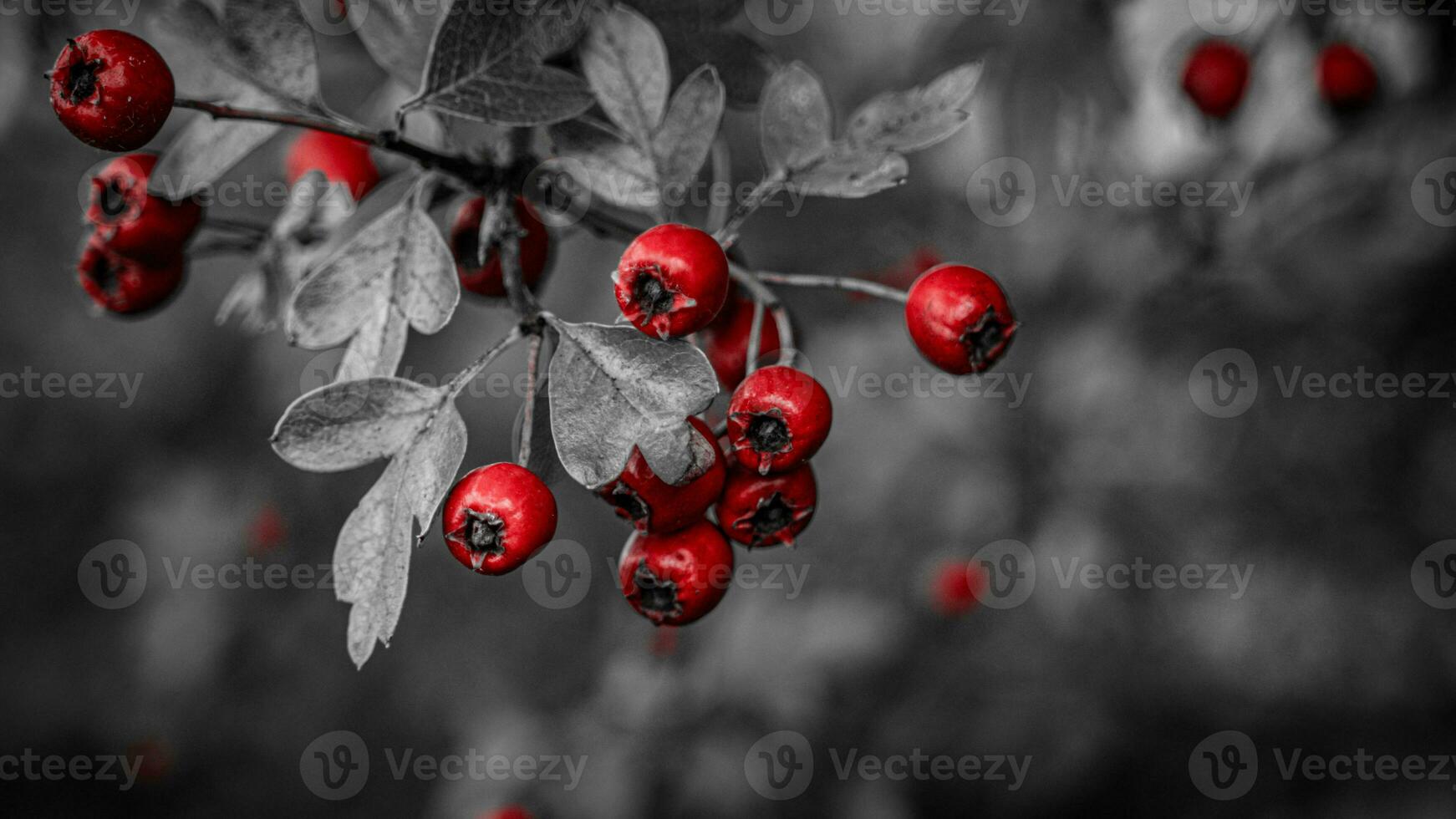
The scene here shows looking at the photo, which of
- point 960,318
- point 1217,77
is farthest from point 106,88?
point 1217,77

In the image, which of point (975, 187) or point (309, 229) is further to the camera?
point (975, 187)

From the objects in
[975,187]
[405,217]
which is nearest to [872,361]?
[975,187]

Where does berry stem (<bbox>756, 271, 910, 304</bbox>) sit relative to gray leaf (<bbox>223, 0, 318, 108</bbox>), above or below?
below

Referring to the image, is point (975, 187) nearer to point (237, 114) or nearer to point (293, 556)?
point (237, 114)

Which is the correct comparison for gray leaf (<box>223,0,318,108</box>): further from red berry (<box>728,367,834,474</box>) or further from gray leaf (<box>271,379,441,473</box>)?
red berry (<box>728,367,834,474</box>)

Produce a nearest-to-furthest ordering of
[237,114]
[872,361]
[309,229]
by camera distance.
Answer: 1. [237,114]
2. [309,229]
3. [872,361]

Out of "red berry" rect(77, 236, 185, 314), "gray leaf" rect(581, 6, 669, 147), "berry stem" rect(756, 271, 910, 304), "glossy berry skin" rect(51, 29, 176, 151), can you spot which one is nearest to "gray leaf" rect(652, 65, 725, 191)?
"gray leaf" rect(581, 6, 669, 147)

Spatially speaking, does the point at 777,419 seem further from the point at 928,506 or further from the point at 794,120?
the point at 928,506
